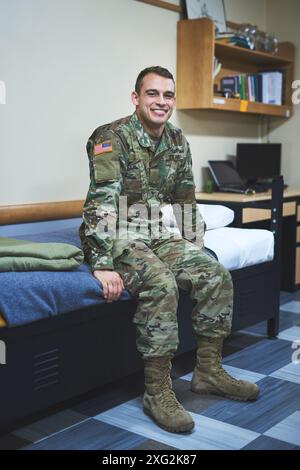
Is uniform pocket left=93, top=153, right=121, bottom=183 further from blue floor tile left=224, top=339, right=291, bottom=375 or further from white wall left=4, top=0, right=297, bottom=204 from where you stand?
blue floor tile left=224, top=339, right=291, bottom=375

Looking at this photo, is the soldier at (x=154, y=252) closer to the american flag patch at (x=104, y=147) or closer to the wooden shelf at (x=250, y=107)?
the american flag patch at (x=104, y=147)

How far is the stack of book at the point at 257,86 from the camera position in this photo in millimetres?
4195

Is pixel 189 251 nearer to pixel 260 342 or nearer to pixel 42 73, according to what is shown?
pixel 260 342

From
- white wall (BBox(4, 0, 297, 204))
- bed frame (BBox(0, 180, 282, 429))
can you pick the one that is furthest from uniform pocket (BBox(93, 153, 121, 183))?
white wall (BBox(4, 0, 297, 204))

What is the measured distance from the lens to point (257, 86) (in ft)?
14.5

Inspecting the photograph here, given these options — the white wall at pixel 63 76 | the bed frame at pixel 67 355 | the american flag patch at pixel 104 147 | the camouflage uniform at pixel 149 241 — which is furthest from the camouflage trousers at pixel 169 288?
the white wall at pixel 63 76

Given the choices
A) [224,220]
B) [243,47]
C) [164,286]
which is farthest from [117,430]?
[243,47]

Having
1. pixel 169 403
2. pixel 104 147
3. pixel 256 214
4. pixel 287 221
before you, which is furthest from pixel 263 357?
pixel 287 221

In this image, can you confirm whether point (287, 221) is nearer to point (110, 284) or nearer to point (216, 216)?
point (216, 216)

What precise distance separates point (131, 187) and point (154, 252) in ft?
0.93

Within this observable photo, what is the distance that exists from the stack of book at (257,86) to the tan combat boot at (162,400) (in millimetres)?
2533

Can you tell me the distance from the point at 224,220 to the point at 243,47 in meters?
1.63

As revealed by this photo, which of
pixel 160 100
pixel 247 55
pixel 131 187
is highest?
pixel 247 55

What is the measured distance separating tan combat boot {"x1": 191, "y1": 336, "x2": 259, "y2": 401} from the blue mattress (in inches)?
19.7
